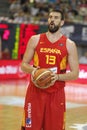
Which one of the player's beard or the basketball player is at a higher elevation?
the player's beard

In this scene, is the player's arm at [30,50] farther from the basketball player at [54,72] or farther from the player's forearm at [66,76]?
the player's forearm at [66,76]

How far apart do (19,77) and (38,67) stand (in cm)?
1017

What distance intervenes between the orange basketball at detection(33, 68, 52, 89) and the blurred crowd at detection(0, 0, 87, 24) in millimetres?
12817

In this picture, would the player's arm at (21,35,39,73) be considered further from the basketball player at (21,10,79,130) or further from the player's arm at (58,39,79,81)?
the player's arm at (58,39,79,81)

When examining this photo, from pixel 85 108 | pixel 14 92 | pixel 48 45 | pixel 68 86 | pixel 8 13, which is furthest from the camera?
pixel 8 13

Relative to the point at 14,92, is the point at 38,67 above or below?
below

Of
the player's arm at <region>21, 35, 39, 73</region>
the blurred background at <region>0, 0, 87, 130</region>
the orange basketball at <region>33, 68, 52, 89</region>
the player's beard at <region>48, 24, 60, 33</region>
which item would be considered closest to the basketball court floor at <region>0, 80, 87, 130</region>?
the blurred background at <region>0, 0, 87, 130</region>

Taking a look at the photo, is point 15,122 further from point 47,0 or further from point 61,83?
point 47,0

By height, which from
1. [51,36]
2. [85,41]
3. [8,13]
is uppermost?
[8,13]

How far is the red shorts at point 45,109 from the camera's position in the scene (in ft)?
14.6

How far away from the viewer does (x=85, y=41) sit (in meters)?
17.1

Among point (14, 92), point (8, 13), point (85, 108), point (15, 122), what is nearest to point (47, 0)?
point (8, 13)

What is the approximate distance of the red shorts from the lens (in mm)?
4461

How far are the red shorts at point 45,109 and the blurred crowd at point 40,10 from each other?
12.7m
